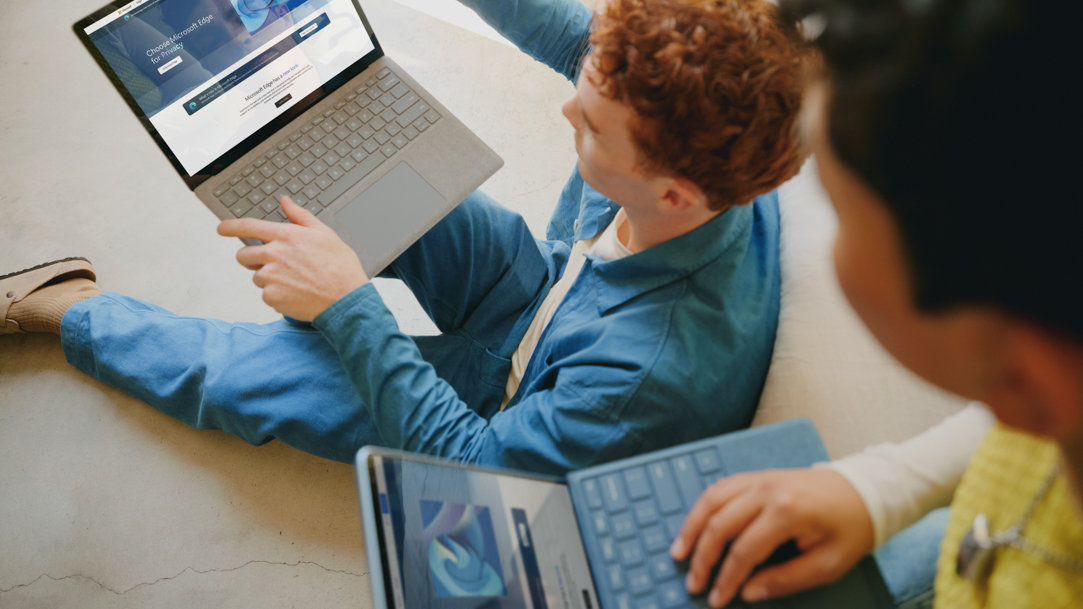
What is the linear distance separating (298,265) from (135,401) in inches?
26.9

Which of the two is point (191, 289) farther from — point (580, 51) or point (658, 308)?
point (658, 308)

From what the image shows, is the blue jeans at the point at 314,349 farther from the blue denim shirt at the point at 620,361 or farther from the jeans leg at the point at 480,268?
the blue denim shirt at the point at 620,361

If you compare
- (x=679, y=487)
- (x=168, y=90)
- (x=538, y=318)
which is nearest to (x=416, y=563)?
(x=679, y=487)

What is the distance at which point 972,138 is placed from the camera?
0.27 meters

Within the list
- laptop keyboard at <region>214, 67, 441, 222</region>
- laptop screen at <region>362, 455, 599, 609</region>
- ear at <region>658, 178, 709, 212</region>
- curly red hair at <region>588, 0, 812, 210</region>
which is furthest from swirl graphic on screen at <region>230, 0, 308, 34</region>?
laptop screen at <region>362, 455, 599, 609</region>

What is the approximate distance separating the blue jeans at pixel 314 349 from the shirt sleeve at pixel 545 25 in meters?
0.29

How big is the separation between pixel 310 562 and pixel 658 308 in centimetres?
85

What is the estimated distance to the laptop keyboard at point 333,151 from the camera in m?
1.06

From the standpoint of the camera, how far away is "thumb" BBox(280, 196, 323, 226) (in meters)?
1.03

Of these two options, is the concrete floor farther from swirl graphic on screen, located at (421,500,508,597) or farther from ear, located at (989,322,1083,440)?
ear, located at (989,322,1083,440)

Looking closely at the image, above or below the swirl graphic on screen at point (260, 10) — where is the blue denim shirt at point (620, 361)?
below

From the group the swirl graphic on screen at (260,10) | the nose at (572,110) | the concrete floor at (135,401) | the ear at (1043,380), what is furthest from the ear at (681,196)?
the concrete floor at (135,401)

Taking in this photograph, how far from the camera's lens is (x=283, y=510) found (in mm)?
1280

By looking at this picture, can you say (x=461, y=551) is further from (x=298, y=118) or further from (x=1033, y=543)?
(x=298, y=118)
